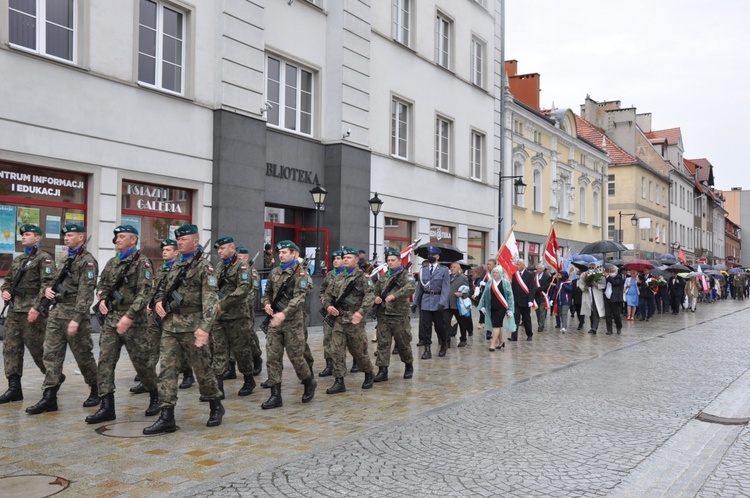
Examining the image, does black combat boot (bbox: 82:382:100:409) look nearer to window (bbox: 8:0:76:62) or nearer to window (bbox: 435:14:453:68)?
window (bbox: 8:0:76:62)

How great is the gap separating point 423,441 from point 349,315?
9.02ft

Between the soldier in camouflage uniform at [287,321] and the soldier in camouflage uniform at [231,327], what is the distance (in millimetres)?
372

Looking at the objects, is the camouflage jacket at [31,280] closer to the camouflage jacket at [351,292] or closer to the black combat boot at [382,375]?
the camouflage jacket at [351,292]

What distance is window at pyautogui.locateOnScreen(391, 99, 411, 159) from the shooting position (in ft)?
72.3

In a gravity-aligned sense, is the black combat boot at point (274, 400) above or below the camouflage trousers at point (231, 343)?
below

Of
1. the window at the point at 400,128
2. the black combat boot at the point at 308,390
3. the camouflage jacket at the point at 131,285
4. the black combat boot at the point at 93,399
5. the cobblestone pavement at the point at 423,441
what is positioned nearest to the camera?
the cobblestone pavement at the point at 423,441

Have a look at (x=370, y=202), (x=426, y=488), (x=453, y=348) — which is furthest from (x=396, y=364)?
(x=370, y=202)

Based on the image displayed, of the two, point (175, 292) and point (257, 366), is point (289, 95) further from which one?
point (175, 292)

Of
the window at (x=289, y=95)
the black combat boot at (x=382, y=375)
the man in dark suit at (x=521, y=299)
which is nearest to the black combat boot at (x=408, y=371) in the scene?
the black combat boot at (x=382, y=375)

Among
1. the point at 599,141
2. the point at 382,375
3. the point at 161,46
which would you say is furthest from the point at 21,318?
the point at 599,141

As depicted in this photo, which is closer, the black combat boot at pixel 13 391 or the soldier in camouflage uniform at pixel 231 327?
the black combat boot at pixel 13 391

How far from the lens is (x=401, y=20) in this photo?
22.5 m

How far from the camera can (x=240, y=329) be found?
861cm

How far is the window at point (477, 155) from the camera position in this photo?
26688 millimetres
